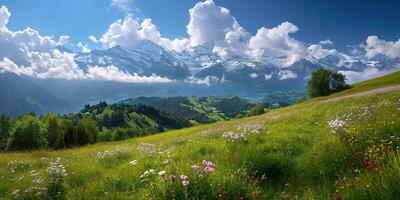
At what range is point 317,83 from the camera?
4562 inches

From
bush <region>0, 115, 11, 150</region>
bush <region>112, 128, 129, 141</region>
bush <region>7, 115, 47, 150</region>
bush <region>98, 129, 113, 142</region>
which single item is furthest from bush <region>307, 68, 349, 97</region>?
bush <region>0, 115, 11, 150</region>

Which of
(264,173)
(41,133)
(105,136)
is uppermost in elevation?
(41,133)

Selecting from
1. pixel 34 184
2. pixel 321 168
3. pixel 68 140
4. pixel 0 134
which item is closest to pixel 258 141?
pixel 321 168

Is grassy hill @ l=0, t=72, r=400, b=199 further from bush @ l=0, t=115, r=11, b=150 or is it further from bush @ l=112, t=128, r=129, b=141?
bush @ l=112, t=128, r=129, b=141

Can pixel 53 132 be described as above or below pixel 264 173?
above

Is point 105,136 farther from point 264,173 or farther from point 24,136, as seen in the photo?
point 264,173

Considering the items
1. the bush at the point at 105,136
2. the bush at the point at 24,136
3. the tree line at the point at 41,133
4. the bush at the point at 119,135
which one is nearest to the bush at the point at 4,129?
the tree line at the point at 41,133

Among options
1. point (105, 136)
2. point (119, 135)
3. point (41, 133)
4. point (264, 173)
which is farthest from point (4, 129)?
point (264, 173)

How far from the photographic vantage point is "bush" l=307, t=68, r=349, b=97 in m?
116

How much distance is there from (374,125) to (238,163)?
14.2 ft

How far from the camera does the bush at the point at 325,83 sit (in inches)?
4584

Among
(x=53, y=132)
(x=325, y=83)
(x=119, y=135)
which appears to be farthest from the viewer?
(x=119, y=135)

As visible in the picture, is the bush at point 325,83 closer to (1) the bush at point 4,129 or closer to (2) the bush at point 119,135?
(2) the bush at point 119,135

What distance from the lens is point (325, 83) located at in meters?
117
